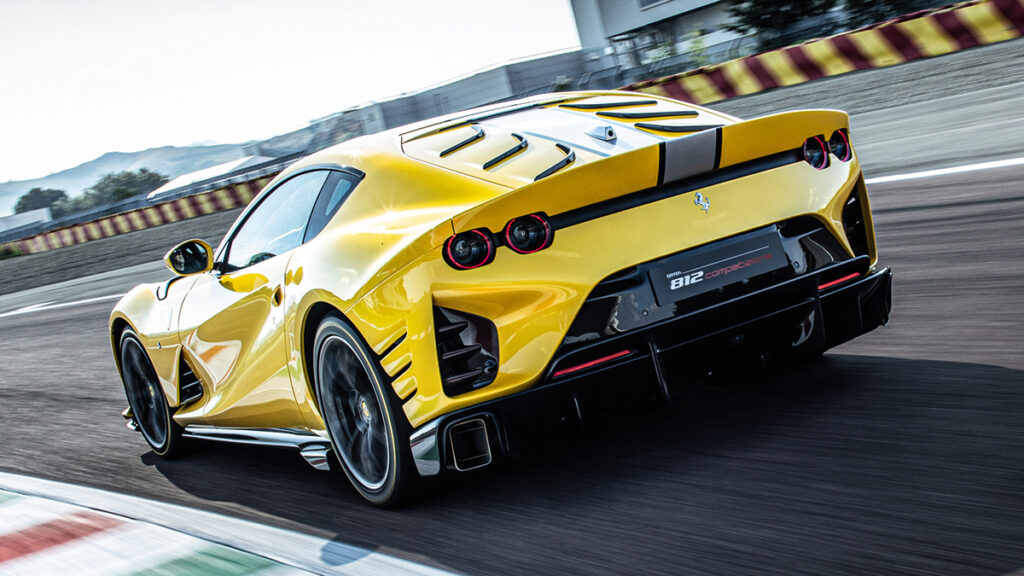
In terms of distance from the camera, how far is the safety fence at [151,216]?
2642 cm

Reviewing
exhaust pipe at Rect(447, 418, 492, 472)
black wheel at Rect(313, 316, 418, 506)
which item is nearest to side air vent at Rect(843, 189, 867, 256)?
exhaust pipe at Rect(447, 418, 492, 472)

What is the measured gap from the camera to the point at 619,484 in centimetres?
335

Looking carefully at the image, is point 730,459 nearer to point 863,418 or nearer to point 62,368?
point 863,418

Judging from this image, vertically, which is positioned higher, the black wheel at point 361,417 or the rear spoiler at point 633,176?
the rear spoiler at point 633,176

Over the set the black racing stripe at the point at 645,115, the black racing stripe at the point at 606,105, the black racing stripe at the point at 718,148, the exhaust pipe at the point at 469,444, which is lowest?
the exhaust pipe at the point at 469,444

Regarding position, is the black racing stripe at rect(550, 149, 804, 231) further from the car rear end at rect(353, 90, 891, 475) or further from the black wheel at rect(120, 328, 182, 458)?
the black wheel at rect(120, 328, 182, 458)

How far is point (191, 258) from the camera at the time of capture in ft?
15.0

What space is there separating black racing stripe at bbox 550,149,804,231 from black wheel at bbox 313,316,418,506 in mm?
751

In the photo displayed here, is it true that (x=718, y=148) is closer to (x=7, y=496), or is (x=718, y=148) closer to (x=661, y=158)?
(x=661, y=158)

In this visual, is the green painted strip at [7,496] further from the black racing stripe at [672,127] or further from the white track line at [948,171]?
the white track line at [948,171]

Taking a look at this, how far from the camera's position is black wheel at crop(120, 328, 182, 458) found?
17.0 feet

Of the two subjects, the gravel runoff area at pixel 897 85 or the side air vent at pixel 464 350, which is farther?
the gravel runoff area at pixel 897 85

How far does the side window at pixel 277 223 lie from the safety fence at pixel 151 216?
21658 millimetres

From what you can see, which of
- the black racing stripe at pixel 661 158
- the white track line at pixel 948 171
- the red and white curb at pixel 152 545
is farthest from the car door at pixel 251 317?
the white track line at pixel 948 171
